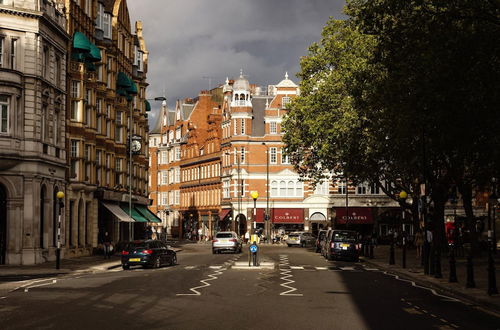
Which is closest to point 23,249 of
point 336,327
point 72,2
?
point 72,2

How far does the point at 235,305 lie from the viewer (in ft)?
61.0

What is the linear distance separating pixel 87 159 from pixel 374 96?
994 inches

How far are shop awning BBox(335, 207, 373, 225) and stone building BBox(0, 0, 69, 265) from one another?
53.5 metres

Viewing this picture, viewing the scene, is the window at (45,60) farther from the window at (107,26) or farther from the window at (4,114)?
the window at (107,26)

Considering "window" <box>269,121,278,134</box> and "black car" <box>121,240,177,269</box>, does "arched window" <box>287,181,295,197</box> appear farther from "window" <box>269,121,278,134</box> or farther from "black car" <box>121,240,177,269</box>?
"black car" <box>121,240,177,269</box>

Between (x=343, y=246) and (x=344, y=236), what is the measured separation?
2.62 feet

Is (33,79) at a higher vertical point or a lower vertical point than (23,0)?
lower

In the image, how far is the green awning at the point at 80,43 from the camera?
149 ft

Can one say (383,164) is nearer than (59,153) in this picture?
No

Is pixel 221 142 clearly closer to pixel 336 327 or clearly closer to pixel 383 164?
pixel 383 164

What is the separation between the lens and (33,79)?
3847cm

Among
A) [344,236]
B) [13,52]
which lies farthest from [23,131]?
[344,236]

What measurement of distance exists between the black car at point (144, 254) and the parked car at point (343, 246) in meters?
10.5

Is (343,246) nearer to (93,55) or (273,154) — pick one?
(93,55)
